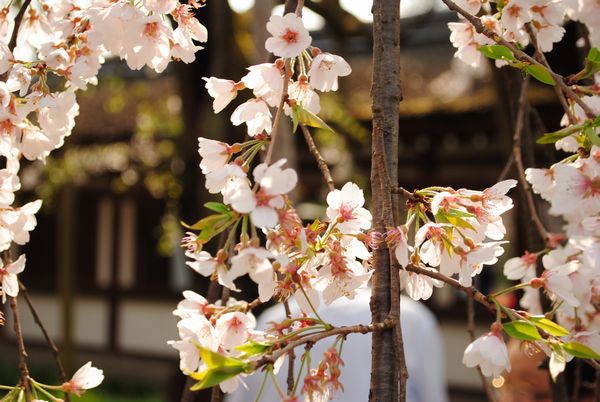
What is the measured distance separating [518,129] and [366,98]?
6.04m

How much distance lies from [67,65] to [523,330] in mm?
544

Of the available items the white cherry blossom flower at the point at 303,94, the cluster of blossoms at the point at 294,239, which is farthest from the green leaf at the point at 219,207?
the white cherry blossom flower at the point at 303,94

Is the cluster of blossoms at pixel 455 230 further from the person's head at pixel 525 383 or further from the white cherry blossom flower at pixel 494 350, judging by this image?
the person's head at pixel 525 383

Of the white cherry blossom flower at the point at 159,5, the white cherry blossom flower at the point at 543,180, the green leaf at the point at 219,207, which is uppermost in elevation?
the white cherry blossom flower at the point at 159,5

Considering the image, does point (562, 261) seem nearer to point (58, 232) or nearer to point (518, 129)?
point (518, 129)

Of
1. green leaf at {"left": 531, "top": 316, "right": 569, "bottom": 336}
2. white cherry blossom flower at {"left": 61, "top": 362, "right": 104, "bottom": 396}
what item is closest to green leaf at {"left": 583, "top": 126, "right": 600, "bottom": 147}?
green leaf at {"left": 531, "top": 316, "right": 569, "bottom": 336}

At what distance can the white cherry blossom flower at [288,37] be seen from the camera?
79 centimetres

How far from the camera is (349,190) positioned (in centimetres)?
82

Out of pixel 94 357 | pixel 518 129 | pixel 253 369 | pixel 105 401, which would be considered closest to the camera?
pixel 253 369

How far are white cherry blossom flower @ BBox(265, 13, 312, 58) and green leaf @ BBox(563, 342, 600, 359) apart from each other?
346 mm

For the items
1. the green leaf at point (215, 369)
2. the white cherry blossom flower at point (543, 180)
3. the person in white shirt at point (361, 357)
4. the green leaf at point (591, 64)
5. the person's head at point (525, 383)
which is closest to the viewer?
the green leaf at point (215, 369)

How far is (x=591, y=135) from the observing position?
2.46 feet

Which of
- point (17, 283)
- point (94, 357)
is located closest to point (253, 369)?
point (17, 283)

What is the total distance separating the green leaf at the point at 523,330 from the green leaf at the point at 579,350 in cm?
2
